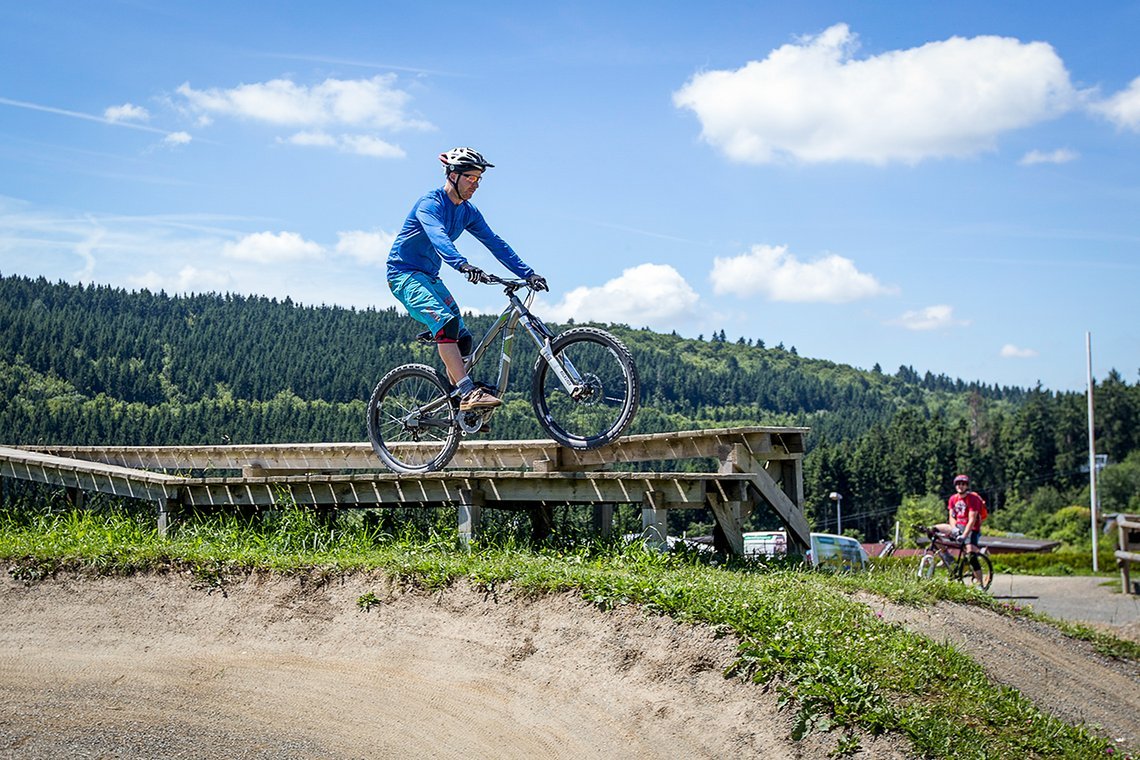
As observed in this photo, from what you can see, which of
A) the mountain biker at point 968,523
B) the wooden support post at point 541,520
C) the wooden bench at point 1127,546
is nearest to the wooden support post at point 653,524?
the wooden support post at point 541,520

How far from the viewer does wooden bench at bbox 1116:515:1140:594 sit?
23844mm

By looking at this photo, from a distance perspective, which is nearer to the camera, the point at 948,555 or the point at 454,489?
the point at 454,489

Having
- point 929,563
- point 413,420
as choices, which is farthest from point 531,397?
point 929,563

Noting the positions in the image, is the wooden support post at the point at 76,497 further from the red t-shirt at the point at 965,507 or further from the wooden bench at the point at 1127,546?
the wooden bench at the point at 1127,546

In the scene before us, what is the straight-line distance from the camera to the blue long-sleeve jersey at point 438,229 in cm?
1032

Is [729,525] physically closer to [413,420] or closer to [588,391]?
[588,391]

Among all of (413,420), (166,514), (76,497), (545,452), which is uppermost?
(413,420)

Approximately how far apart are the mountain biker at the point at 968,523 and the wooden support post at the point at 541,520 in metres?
6.19

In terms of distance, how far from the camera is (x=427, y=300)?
10.4 meters

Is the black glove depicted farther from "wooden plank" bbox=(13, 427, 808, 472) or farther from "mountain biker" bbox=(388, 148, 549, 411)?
"wooden plank" bbox=(13, 427, 808, 472)

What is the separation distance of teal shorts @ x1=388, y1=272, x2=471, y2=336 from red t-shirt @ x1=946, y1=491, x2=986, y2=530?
8034mm

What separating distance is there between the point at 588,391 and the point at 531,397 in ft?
2.78

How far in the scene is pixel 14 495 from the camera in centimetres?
1448

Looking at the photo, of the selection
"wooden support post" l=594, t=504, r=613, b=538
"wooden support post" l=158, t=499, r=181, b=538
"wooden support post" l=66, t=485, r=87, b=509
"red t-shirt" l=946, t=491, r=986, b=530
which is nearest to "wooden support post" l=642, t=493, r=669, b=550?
"wooden support post" l=594, t=504, r=613, b=538
